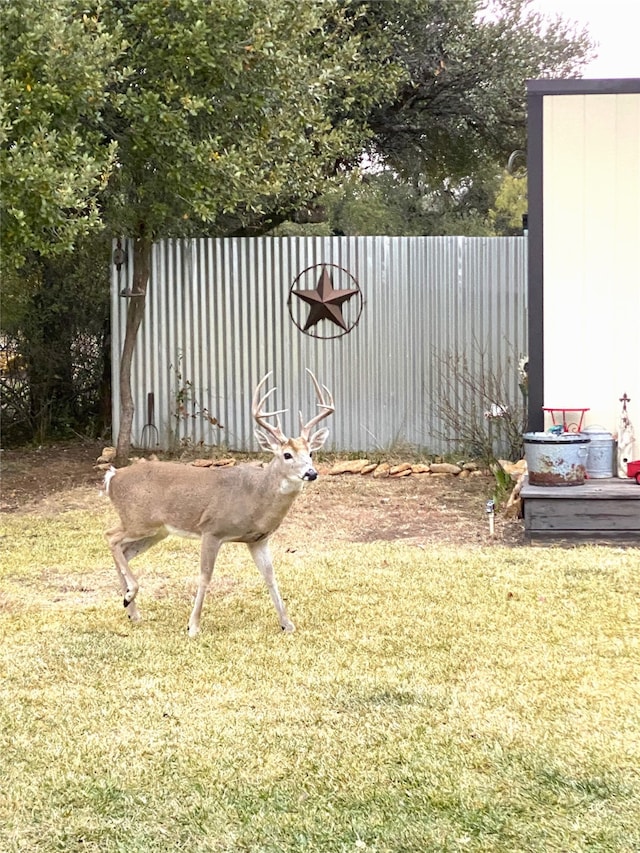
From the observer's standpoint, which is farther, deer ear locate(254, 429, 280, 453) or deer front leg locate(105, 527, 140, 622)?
deer front leg locate(105, 527, 140, 622)

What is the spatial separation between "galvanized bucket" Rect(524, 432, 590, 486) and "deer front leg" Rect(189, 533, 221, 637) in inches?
129

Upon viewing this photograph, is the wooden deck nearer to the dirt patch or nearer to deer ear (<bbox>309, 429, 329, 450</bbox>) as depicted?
the dirt patch

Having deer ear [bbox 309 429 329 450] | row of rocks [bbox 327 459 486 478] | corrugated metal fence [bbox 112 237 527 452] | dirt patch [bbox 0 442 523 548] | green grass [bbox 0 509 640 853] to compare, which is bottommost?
green grass [bbox 0 509 640 853]

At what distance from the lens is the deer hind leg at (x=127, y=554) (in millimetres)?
6133

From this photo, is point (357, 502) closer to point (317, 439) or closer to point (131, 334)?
point (131, 334)

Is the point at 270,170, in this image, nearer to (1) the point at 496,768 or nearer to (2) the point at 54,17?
(2) the point at 54,17

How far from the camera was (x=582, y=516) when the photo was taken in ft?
26.9

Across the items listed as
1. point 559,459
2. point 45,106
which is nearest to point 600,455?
point 559,459

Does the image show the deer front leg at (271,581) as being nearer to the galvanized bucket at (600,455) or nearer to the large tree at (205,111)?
the galvanized bucket at (600,455)

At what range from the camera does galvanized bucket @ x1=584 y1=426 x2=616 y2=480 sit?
8.83 metres

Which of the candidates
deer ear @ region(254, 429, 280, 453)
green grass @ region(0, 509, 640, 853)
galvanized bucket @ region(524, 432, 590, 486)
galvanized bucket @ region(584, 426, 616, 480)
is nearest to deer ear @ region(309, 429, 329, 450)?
deer ear @ region(254, 429, 280, 453)

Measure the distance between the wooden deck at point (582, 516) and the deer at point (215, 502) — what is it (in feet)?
8.78

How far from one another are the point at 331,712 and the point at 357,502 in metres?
5.73

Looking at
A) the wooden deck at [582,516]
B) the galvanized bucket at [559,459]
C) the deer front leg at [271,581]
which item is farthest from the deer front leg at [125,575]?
the galvanized bucket at [559,459]
